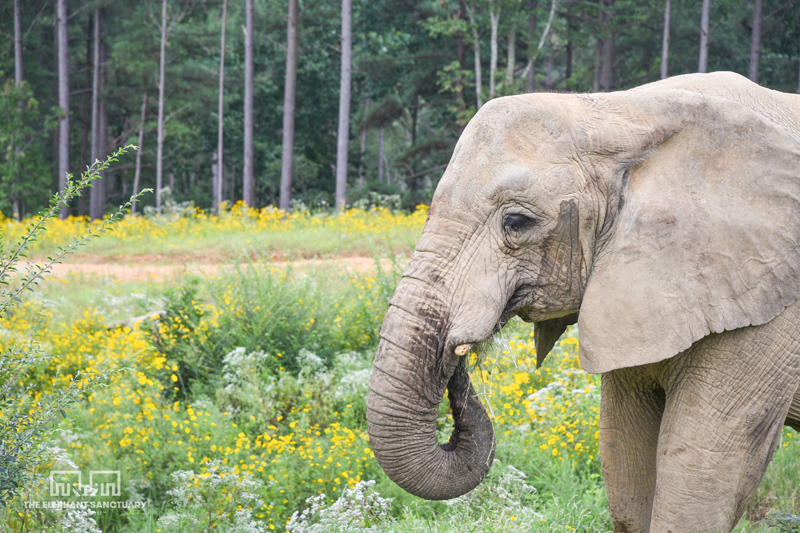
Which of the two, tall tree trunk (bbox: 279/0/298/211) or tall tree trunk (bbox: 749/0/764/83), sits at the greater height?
tall tree trunk (bbox: 749/0/764/83)

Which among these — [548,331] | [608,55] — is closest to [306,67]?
[608,55]

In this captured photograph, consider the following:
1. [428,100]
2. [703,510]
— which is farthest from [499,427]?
[428,100]

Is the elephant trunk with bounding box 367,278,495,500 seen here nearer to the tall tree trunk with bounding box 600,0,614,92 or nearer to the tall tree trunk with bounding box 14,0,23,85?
the tall tree trunk with bounding box 600,0,614,92

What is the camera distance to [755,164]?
2719 mm

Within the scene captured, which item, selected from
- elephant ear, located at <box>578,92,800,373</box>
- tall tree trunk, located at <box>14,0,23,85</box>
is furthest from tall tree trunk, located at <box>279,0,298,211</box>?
elephant ear, located at <box>578,92,800,373</box>

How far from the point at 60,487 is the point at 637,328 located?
13.0 feet

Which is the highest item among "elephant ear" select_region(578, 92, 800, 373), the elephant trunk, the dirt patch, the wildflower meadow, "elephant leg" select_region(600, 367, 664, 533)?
"elephant ear" select_region(578, 92, 800, 373)

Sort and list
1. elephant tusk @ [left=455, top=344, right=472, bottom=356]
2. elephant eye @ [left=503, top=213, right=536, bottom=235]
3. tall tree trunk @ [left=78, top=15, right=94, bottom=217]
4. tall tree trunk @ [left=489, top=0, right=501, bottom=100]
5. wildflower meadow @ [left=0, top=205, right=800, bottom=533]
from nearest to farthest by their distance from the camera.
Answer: elephant tusk @ [left=455, top=344, right=472, bottom=356] < elephant eye @ [left=503, top=213, right=536, bottom=235] < wildflower meadow @ [left=0, top=205, right=800, bottom=533] < tall tree trunk @ [left=489, top=0, right=501, bottom=100] < tall tree trunk @ [left=78, top=15, right=94, bottom=217]

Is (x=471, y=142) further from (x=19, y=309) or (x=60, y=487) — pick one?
(x=19, y=309)

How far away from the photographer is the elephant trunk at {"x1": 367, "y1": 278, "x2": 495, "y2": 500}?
2615mm

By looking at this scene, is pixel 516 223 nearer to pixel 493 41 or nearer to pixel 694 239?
pixel 694 239

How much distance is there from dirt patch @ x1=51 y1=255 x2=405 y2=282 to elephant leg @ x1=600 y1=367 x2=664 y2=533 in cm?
759

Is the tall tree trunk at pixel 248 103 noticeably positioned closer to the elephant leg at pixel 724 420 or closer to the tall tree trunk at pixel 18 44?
the tall tree trunk at pixel 18 44

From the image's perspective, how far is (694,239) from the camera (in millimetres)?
2635
